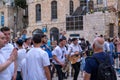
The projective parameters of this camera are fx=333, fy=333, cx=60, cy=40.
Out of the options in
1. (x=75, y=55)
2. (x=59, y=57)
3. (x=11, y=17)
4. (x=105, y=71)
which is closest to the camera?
(x=105, y=71)

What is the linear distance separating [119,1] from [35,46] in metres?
32.1

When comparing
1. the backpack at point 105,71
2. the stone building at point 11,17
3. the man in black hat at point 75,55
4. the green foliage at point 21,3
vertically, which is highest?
the green foliage at point 21,3

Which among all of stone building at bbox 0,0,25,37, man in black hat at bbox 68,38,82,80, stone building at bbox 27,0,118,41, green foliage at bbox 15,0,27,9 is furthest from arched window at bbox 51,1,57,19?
man in black hat at bbox 68,38,82,80

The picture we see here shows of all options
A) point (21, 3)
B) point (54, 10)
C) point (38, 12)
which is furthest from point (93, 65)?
point (21, 3)

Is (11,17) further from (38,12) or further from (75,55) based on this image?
(75,55)

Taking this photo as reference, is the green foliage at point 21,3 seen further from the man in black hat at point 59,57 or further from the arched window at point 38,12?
the man in black hat at point 59,57

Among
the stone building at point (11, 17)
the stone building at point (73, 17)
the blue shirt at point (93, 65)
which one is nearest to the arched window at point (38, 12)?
the stone building at point (73, 17)

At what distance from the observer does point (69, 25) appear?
39.8 m

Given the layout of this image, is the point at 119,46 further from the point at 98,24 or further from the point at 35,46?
the point at 98,24

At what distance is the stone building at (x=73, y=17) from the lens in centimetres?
3319

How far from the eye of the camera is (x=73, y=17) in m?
39.2

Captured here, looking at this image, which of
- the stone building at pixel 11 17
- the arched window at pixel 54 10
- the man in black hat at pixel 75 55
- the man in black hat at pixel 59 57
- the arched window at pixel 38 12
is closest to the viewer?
the man in black hat at pixel 59 57

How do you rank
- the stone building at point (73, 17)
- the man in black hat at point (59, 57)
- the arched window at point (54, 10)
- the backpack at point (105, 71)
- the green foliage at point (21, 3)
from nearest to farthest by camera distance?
the backpack at point (105, 71) < the man in black hat at point (59, 57) < the stone building at point (73, 17) < the arched window at point (54, 10) < the green foliage at point (21, 3)

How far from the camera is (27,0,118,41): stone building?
3319 centimetres
